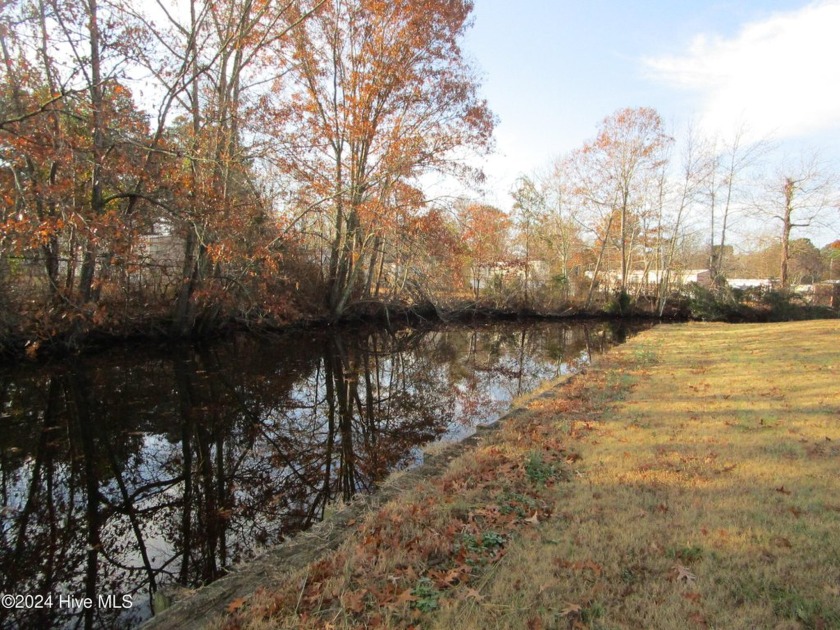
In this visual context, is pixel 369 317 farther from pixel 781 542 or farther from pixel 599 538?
pixel 781 542

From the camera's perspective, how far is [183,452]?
678 centimetres

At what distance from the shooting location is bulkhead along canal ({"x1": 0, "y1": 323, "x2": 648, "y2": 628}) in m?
4.06

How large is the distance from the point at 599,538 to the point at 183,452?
5.80 m

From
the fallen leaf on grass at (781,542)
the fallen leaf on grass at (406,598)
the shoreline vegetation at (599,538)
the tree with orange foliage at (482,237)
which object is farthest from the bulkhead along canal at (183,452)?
the tree with orange foliage at (482,237)

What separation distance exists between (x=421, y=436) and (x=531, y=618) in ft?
16.5

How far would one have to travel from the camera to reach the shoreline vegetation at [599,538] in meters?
2.82

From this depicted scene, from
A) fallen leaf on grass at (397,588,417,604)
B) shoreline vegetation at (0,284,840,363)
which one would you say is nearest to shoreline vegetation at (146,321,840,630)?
fallen leaf on grass at (397,588,417,604)

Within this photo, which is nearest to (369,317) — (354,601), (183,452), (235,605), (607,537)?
(183,452)

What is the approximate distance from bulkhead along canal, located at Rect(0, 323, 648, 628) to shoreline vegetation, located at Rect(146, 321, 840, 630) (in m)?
1.18

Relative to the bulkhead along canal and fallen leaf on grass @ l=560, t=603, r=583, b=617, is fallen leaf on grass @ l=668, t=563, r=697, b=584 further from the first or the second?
the bulkhead along canal

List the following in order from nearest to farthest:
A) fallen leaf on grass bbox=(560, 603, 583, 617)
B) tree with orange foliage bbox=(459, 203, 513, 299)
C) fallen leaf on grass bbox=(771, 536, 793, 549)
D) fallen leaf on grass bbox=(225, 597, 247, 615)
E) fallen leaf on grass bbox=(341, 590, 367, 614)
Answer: fallen leaf on grass bbox=(560, 603, 583, 617) < fallen leaf on grass bbox=(341, 590, 367, 614) < fallen leaf on grass bbox=(225, 597, 247, 615) < fallen leaf on grass bbox=(771, 536, 793, 549) < tree with orange foliage bbox=(459, 203, 513, 299)

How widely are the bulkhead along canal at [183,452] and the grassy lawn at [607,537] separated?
146 centimetres

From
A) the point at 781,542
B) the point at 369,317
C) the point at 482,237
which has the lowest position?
the point at 781,542

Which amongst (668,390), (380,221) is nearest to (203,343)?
(380,221)
